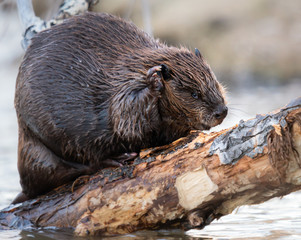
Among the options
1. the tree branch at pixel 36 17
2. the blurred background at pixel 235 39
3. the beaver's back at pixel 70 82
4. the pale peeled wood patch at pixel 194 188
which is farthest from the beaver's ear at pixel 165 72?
the blurred background at pixel 235 39

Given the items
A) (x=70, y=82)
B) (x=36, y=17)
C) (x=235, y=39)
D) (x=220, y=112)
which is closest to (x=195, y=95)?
(x=220, y=112)

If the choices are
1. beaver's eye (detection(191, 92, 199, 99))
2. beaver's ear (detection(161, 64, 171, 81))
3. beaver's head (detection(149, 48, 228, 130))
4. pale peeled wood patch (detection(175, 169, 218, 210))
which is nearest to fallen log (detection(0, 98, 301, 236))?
pale peeled wood patch (detection(175, 169, 218, 210))

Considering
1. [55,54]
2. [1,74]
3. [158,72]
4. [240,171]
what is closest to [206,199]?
[240,171]

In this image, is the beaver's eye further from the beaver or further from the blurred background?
the blurred background

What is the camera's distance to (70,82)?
12.2 ft

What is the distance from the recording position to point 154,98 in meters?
3.52

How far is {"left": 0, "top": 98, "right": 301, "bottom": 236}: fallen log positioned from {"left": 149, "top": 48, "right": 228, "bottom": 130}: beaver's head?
119mm

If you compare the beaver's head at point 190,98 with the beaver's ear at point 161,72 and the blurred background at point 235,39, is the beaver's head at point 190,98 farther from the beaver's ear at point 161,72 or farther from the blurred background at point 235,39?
the blurred background at point 235,39

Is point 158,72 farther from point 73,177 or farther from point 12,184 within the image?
point 12,184

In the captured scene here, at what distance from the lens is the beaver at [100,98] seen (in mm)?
3543

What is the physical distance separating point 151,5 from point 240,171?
10.1 m

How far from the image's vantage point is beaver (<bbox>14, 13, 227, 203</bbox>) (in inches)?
139

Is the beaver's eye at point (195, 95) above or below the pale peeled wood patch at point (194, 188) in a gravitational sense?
above

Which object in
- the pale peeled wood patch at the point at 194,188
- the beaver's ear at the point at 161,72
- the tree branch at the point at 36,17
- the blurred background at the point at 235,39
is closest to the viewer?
the pale peeled wood patch at the point at 194,188
